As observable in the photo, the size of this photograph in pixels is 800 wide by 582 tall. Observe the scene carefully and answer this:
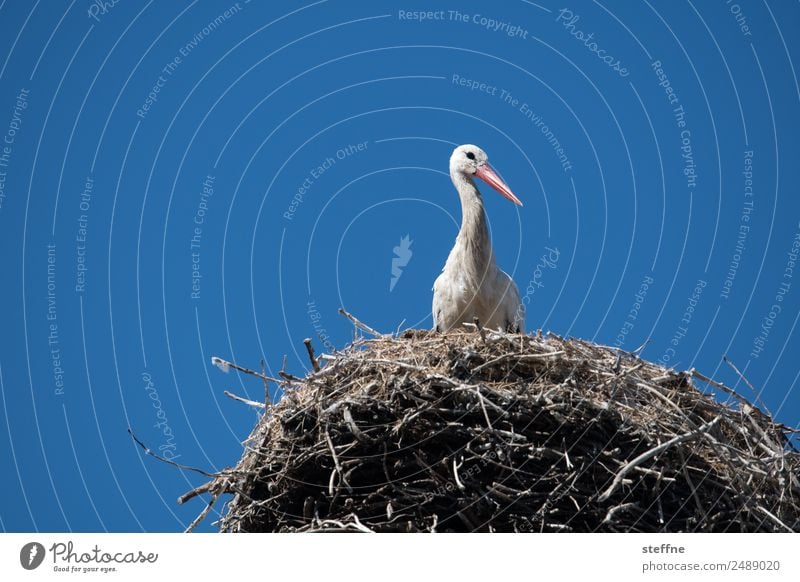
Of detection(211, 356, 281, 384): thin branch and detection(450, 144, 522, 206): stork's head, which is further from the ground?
detection(450, 144, 522, 206): stork's head

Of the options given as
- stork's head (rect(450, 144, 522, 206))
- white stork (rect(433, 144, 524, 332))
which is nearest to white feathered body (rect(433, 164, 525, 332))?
white stork (rect(433, 144, 524, 332))

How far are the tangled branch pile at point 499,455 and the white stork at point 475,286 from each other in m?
2.29

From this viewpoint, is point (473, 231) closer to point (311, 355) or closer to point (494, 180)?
point (494, 180)

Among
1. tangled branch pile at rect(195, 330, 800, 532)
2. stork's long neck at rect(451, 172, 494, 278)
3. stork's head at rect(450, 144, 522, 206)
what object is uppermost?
stork's head at rect(450, 144, 522, 206)

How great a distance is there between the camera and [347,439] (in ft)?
22.8

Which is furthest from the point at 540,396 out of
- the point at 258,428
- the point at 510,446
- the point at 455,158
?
the point at 455,158

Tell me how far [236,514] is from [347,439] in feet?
2.73

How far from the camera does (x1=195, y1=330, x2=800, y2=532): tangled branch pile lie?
6594 millimetres

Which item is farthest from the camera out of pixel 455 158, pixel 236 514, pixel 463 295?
pixel 455 158

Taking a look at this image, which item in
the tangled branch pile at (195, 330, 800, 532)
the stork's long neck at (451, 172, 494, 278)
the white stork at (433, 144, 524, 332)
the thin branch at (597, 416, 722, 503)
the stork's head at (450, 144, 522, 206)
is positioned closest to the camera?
the thin branch at (597, 416, 722, 503)

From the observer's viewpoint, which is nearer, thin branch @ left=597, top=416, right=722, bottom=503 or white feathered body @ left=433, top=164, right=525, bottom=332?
thin branch @ left=597, top=416, right=722, bottom=503

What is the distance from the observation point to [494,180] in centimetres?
1038

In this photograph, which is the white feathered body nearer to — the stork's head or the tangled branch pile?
the stork's head

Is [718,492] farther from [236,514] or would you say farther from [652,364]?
[236,514]
